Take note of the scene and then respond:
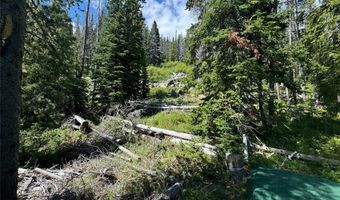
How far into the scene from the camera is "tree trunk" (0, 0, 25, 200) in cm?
393

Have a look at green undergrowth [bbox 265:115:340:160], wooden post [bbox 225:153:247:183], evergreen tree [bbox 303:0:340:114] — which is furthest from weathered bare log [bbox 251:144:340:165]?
evergreen tree [bbox 303:0:340:114]

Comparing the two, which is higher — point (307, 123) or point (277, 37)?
point (277, 37)

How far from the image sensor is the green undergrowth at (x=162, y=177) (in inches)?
239

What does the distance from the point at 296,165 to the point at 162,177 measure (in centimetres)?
462

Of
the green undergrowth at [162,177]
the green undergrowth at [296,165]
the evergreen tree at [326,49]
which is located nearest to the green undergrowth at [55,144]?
the green undergrowth at [162,177]

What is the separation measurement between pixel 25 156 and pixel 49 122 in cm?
218

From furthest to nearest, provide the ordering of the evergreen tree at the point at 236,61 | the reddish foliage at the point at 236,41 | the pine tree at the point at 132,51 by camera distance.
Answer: the pine tree at the point at 132,51, the reddish foliage at the point at 236,41, the evergreen tree at the point at 236,61

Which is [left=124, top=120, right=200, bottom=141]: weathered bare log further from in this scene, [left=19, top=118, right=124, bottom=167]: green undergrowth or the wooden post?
the wooden post

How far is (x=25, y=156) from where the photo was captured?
8.96 m

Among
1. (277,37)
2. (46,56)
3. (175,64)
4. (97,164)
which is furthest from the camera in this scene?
Result: (175,64)

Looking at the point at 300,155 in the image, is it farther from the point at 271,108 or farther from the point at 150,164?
the point at 150,164

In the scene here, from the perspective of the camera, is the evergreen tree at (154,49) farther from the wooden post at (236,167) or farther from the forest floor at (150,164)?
the wooden post at (236,167)

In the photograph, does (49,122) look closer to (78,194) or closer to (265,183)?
(78,194)

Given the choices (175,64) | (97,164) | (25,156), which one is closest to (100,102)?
(25,156)
